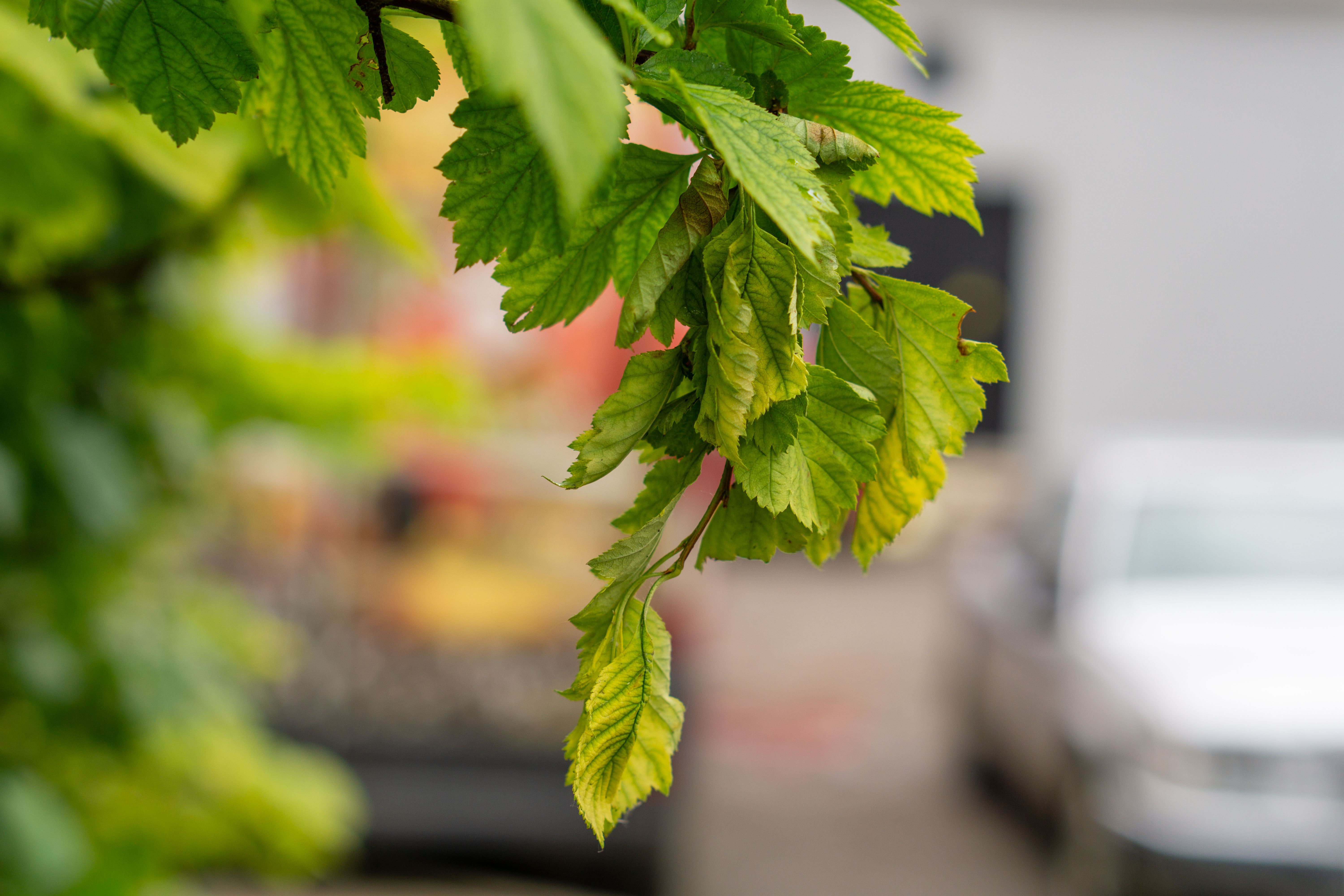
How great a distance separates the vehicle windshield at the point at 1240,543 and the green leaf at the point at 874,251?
464 cm

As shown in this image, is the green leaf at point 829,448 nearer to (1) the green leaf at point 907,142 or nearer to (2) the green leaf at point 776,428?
(2) the green leaf at point 776,428

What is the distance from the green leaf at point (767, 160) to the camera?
1.34 ft

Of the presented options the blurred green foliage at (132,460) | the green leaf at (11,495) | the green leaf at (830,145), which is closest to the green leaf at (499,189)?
the green leaf at (830,145)

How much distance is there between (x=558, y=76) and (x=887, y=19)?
0.89ft

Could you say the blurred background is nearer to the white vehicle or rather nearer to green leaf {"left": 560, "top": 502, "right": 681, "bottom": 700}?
the white vehicle

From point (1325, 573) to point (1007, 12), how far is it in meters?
10.1

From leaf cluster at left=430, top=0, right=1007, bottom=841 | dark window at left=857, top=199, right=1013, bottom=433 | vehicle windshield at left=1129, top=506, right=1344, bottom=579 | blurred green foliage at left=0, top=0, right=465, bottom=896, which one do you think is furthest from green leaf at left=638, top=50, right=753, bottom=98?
dark window at left=857, top=199, right=1013, bottom=433

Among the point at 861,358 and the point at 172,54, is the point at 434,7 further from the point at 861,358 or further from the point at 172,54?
the point at 861,358

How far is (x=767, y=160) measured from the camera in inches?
17.1

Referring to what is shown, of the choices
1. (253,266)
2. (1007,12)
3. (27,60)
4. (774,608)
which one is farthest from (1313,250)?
(27,60)

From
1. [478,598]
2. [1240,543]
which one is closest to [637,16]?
[478,598]

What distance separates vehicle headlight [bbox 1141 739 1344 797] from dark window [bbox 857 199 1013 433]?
31.2 ft

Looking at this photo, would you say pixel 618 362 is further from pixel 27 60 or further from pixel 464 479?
pixel 27 60

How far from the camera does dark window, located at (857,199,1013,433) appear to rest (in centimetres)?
1327
